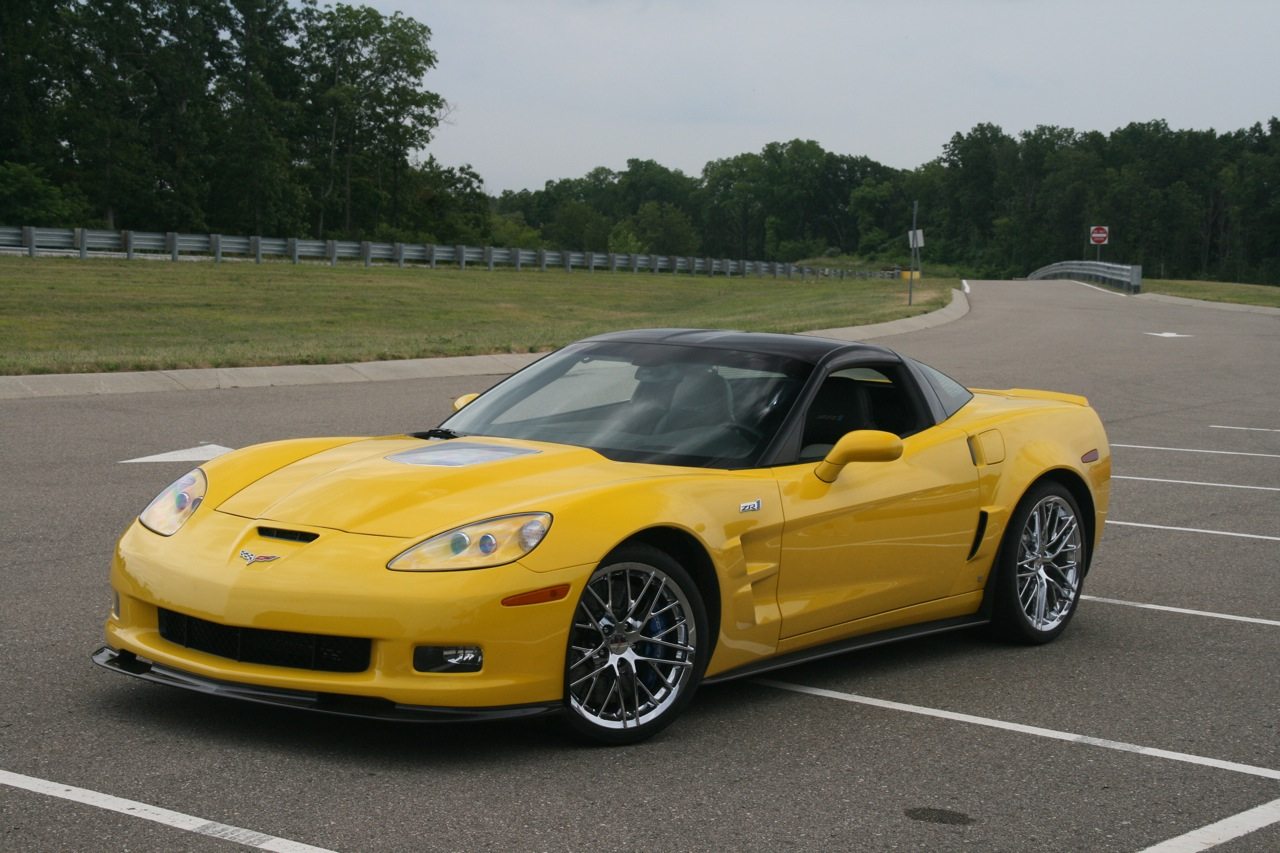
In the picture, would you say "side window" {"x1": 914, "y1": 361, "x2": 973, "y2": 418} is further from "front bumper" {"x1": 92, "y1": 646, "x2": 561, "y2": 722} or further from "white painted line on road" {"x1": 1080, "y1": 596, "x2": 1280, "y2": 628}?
"front bumper" {"x1": 92, "y1": 646, "x2": 561, "y2": 722}

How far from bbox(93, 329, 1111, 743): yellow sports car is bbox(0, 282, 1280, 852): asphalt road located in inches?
7.9

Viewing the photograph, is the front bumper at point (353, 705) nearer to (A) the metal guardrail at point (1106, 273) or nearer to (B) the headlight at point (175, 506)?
(B) the headlight at point (175, 506)

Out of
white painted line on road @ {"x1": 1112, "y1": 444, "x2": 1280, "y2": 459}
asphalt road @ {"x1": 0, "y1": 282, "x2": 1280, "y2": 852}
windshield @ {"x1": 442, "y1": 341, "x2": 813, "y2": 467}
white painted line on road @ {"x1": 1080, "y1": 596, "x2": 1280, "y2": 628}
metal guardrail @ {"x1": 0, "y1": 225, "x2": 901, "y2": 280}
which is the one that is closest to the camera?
asphalt road @ {"x1": 0, "y1": 282, "x2": 1280, "y2": 852}

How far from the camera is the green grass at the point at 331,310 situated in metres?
21.9

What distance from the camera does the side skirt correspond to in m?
5.57

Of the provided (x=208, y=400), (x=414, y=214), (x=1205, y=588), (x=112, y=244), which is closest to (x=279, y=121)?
(x=414, y=214)

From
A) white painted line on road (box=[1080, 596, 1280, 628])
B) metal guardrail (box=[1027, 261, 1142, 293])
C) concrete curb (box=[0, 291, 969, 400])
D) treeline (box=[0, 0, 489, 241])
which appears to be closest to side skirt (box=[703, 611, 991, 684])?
white painted line on road (box=[1080, 596, 1280, 628])

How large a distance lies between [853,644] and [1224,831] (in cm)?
183

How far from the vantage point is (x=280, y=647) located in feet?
15.8

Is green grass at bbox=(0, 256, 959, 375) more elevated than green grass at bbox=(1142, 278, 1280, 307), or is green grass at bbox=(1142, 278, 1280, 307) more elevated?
green grass at bbox=(1142, 278, 1280, 307)

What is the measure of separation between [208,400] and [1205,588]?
10.7 meters

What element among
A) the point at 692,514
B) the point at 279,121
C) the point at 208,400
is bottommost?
the point at 208,400

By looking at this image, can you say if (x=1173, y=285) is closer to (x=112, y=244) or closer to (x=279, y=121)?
(x=112, y=244)

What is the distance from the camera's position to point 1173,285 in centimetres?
5744
